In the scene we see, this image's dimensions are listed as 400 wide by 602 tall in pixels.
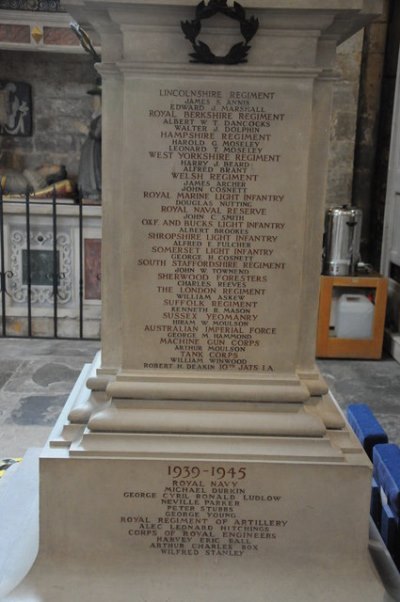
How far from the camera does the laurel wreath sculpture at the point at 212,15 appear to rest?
179 centimetres

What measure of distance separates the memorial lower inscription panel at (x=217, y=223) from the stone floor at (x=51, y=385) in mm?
2034

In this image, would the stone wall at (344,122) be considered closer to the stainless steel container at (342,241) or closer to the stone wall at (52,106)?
the stainless steel container at (342,241)

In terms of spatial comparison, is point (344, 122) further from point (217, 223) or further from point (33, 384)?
point (217, 223)

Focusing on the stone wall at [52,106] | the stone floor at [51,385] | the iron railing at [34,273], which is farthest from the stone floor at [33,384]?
the stone wall at [52,106]

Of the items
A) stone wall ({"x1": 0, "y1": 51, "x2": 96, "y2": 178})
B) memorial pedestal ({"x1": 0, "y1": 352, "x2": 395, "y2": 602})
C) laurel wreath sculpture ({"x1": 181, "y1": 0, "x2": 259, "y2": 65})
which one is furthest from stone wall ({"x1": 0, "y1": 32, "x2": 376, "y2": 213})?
memorial pedestal ({"x1": 0, "y1": 352, "x2": 395, "y2": 602})

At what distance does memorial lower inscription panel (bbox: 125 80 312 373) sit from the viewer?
1920 millimetres

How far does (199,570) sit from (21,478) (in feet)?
2.93

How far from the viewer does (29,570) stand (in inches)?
76.8

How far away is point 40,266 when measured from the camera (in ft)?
19.9

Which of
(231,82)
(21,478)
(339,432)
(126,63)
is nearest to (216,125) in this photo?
(231,82)

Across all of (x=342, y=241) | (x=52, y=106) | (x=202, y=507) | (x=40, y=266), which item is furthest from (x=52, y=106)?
(x=202, y=507)

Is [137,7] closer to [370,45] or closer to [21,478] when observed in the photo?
[21,478]

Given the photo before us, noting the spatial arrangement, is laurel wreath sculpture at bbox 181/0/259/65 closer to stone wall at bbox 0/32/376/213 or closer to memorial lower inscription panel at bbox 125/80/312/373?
memorial lower inscription panel at bbox 125/80/312/373

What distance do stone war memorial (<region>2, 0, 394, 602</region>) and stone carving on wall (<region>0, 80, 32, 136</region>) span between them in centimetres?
554
